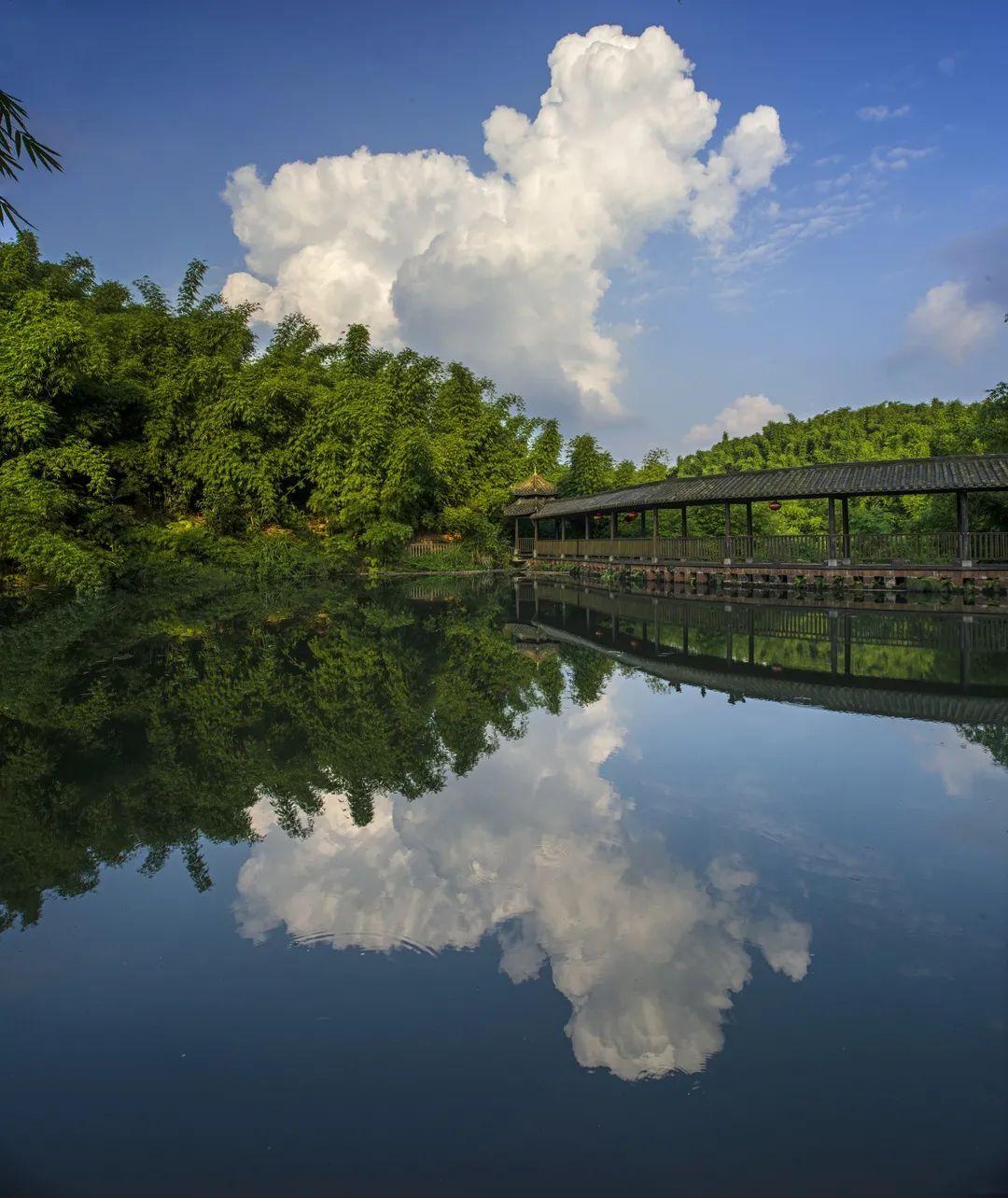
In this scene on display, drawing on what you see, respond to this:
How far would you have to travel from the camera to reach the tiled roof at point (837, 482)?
16031 mm

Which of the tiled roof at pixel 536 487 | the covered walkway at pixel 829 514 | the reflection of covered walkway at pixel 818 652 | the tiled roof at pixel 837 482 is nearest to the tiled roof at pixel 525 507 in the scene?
the tiled roof at pixel 536 487

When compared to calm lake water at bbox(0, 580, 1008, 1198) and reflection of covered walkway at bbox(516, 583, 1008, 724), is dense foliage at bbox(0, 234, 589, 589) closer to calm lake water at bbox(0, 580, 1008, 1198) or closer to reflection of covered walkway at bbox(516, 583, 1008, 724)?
reflection of covered walkway at bbox(516, 583, 1008, 724)

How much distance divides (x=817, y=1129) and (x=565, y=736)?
15.6ft

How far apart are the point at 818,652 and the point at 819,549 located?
31.2ft

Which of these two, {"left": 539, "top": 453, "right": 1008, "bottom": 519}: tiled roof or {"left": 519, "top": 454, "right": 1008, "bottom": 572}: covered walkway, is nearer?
{"left": 539, "top": 453, "right": 1008, "bottom": 519}: tiled roof

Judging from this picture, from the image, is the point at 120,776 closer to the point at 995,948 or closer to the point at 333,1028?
the point at 333,1028

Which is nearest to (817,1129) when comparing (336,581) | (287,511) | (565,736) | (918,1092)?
(918,1092)

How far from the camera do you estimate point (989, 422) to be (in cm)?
Result: 2225

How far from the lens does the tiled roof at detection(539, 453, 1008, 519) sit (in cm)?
1603

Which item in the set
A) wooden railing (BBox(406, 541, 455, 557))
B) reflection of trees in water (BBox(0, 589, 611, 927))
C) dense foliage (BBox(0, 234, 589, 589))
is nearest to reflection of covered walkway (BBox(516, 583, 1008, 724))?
reflection of trees in water (BBox(0, 589, 611, 927))

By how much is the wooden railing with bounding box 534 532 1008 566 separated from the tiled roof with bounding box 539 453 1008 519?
4.23 feet

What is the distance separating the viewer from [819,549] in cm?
1938

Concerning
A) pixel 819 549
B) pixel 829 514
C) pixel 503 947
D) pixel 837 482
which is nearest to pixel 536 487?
pixel 819 549

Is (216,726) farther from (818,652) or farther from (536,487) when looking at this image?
(536,487)
